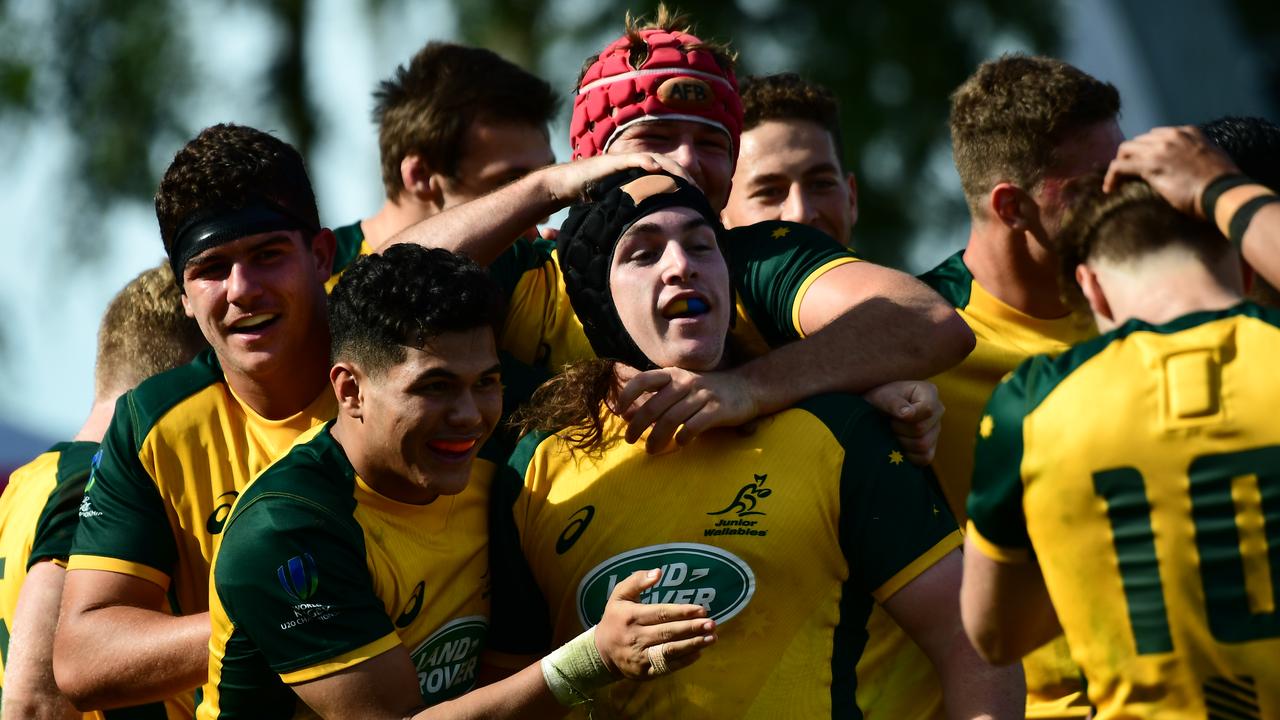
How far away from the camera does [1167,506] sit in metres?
3.27

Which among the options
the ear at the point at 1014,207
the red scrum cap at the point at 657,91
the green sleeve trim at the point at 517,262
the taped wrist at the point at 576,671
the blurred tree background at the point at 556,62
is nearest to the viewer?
the taped wrist at the point at 576,671

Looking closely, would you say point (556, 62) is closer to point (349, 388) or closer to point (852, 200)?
point (852, 200)

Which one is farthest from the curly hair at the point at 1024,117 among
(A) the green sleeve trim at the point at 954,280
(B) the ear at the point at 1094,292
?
(B) the ear at the point at 1094,292

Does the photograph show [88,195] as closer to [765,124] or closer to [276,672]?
[765,124]

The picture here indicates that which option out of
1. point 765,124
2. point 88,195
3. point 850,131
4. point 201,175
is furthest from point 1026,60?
point 88,195

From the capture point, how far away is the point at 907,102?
17438 mm

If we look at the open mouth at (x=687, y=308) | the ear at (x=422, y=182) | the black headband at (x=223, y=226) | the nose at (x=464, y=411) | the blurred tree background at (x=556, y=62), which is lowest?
the nose at (x=464, y=411)

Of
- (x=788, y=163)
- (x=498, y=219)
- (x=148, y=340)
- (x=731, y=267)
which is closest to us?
(x=731, y=267)

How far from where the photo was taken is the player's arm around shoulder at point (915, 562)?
404 centimetres

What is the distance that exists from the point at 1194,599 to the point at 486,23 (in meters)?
14.9

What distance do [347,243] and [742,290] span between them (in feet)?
7.37

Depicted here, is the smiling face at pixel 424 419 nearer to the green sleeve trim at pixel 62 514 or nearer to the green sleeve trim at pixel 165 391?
the green sleeve trim at pixel 165 391

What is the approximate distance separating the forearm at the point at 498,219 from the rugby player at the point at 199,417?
48cm

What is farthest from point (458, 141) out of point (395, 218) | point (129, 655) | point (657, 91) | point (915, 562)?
point (915, 562)
